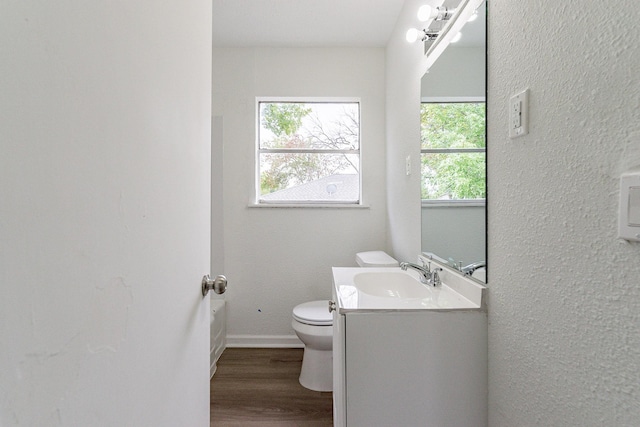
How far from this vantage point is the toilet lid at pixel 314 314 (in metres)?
1.94

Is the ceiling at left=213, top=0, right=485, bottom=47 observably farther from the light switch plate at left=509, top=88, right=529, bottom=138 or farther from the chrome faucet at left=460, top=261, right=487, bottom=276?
the chrome faucet at left=460, top=261, right=487, bottom=276

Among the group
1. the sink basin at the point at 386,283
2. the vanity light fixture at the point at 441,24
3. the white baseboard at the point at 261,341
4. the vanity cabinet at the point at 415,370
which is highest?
the vanity light fixture at the point at 441,24

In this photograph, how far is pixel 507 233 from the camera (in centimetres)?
96

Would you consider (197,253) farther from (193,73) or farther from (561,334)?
(561,334)

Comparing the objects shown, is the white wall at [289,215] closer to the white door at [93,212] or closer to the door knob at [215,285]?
the door knob at [215,285]

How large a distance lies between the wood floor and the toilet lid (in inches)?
17.1

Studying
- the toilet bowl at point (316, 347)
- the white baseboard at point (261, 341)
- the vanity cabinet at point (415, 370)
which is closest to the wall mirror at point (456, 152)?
the vanity cabinet at point (415, 370)

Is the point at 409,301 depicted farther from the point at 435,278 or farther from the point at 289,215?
the point at 289,215

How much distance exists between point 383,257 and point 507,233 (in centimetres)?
133

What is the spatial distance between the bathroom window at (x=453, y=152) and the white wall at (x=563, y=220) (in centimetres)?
9

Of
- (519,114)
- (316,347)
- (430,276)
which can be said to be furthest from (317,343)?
(519,114)

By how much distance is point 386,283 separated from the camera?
166 centimetres

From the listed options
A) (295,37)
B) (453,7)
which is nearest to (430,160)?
(453,7)

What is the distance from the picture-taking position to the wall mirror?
1128 millimetres
